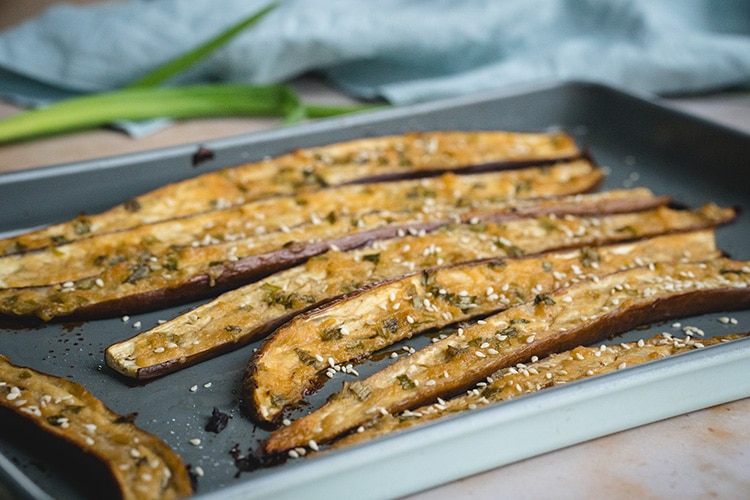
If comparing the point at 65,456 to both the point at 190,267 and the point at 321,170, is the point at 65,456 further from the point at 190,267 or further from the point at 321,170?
the point at 321,170

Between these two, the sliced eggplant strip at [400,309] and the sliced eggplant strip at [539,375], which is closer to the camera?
the sliced eggplant strip at [539,375]

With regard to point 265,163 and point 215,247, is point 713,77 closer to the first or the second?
point 265,163

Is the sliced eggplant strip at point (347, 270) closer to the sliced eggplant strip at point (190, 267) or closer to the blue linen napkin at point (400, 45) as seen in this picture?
the sliced eggplant strip at point (190, 267)

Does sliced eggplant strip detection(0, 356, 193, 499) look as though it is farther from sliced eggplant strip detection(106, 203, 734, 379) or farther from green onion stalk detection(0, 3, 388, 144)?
green onion stalk detection(0, 3, 388, 144)

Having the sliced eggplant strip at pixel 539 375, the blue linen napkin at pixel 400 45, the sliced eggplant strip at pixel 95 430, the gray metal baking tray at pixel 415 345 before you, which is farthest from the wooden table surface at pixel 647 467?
the blue linen napkin at pixel 400 45

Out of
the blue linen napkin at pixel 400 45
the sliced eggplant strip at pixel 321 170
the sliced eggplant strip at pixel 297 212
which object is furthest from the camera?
the blue linen napkin at pixel 400 45

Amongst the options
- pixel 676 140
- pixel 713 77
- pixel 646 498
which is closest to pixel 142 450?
pixel 646 498
